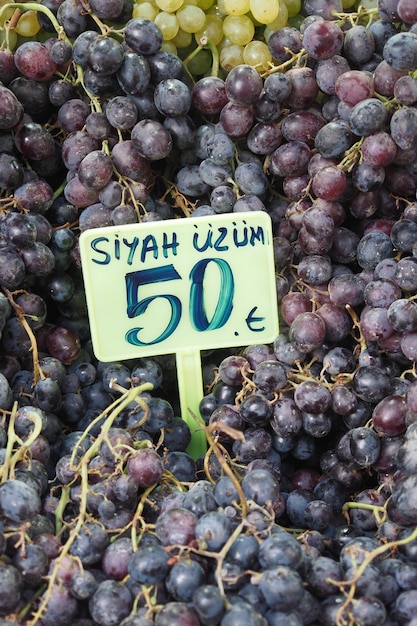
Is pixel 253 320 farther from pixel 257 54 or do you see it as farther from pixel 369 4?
pixel 369 4

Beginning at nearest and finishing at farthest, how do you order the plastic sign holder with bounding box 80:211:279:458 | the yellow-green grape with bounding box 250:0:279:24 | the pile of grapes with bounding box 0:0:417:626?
1. the pile of grapes with bounding box 0:0:417:626
2. the plastic sign holder with bounding box 80:211:279:458
3. the yellow-green grape with bounding box 250:0:279:24

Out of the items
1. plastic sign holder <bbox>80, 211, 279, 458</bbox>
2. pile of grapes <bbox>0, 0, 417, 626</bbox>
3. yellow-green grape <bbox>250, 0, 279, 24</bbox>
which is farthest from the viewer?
yellow-green grape <bbox>250, 0, 279, 24</bbox>

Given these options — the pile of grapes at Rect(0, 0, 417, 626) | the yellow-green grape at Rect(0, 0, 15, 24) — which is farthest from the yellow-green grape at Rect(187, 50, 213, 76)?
the yellow-green grape at Rect(0, 0, 15, 24)

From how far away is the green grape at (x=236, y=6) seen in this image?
140 centimetres

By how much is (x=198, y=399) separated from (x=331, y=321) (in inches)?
10.6

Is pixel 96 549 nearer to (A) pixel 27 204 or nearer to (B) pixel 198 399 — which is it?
(B) pixel 198 399

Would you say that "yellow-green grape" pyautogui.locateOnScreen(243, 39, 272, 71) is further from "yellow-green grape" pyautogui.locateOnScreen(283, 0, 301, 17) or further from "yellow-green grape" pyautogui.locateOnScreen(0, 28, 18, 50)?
"yellow-green grape" pyautogui.locateOnScreen(0, 28, 18, 50)

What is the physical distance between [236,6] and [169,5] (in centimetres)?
12

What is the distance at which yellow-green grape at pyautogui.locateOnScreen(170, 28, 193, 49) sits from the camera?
56.6 inches

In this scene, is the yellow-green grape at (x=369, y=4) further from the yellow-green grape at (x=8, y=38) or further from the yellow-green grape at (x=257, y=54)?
the yellow-green grape at (x=8, y=38)

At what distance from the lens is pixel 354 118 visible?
124cm

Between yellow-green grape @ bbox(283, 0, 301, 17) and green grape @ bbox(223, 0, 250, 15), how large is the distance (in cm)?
9

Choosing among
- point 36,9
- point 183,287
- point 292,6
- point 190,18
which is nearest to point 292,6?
point 292,6

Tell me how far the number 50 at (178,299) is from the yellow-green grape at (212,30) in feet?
1.47
